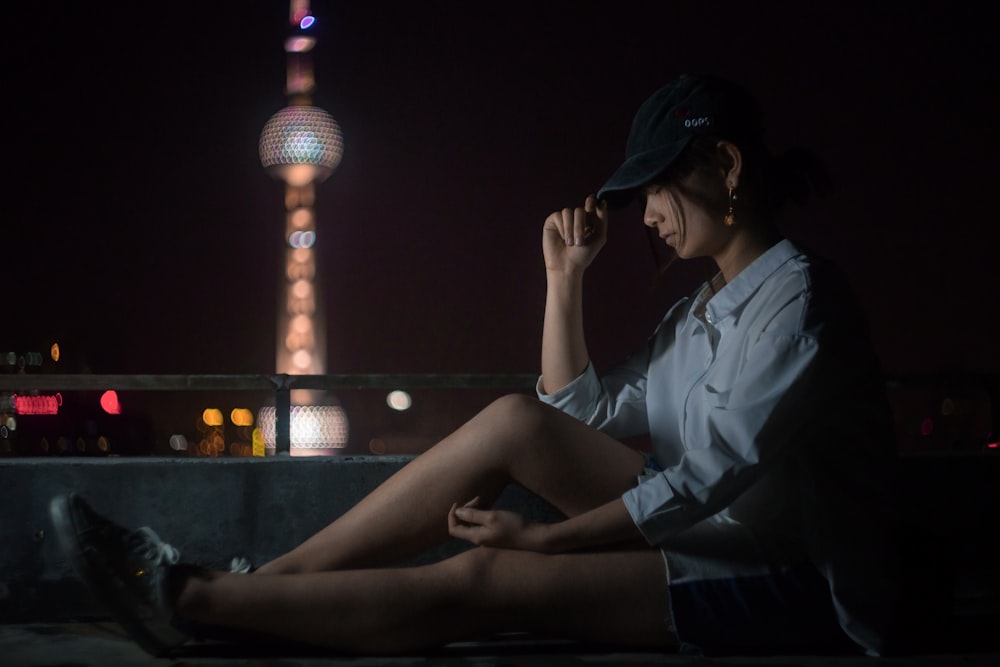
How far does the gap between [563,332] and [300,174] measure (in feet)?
171

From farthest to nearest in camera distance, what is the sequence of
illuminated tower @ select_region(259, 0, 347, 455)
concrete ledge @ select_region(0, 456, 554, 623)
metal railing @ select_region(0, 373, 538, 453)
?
illuminated tower @ select_region(259, 0, 347, 455) → metal railing @ select_region(0, 373, 538, 453) → concrete ledge @ select_region(0, 456, 554, 623)

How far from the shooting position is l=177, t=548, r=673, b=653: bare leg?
188 centimetres

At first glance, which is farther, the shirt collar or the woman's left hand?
the shirt collar

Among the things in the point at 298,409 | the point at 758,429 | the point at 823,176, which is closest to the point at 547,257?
the point at 823,176

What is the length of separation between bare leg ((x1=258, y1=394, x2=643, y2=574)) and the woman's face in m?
0.47

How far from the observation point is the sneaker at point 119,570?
1851mm

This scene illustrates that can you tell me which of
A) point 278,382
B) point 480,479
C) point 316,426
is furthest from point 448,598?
point 316,426

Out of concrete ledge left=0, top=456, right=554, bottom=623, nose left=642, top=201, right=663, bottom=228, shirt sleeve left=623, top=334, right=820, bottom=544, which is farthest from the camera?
concrete ledge left=0, top=456, right=554, bottom=623

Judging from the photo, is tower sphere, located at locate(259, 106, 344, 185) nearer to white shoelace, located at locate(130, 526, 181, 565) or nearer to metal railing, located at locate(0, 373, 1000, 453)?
metal railing, located at locate(0, 373, 1000, 453)

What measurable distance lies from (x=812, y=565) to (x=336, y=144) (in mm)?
53007

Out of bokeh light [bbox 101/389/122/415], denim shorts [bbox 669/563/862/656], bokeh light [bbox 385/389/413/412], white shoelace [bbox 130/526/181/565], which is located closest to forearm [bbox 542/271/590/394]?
denim shorts [bbox 669/563/862/656]

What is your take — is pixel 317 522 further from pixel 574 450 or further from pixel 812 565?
pixel 812 565

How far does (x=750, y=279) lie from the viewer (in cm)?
206

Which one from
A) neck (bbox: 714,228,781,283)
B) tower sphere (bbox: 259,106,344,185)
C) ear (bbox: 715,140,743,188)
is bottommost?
neck (bbox: 714,228,781,283)
